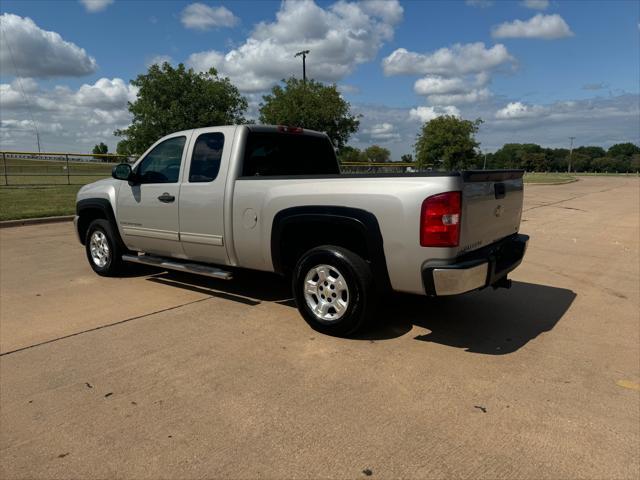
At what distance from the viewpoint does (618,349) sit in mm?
4117

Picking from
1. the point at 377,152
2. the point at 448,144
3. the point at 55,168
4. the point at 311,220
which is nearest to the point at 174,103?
→ the point at 55,168

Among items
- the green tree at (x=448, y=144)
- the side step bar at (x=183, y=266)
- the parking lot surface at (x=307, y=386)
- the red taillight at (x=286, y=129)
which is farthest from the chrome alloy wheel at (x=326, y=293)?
the green tree at (x=448, y=144)

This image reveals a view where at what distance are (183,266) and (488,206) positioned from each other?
3269mm

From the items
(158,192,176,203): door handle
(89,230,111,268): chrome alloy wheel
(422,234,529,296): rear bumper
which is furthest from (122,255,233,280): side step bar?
(422,234,529,296): rear bumper

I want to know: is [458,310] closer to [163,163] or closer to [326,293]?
[326,293]

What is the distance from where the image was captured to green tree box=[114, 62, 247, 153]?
2166cm

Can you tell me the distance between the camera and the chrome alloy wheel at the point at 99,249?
649 centimetres

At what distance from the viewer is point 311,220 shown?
4.24m

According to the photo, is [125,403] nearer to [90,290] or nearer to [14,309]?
[14,309]

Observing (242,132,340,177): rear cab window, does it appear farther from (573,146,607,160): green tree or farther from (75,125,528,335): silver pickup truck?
(573,146,607,160): green tree

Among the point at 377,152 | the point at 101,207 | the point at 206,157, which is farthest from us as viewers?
A: the point at 377,152

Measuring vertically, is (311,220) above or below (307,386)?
above

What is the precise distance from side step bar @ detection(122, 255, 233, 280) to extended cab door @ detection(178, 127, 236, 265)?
11 centimetres

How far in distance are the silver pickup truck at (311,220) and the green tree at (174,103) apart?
1624cm
